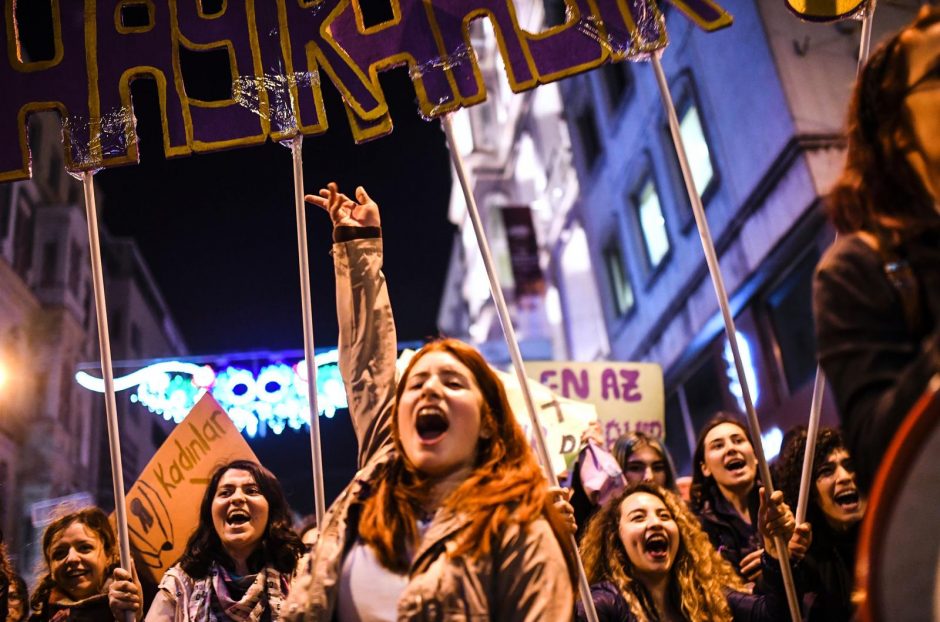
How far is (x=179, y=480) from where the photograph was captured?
190 inches

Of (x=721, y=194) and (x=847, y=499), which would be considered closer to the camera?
(x=847, y=499)

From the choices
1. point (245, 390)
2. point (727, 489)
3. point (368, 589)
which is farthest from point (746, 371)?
point (368, 589)

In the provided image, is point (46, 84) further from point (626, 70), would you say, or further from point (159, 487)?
point (626, 70)

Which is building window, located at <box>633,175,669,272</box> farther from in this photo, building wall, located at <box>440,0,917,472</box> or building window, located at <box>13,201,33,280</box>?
building window, located at <box>13,201,33,280</box>

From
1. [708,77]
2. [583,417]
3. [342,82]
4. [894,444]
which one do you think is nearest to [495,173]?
[708,77]

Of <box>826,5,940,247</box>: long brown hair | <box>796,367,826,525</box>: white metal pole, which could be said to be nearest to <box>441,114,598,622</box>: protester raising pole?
<box>796,367,826,525</box>: white metal pole

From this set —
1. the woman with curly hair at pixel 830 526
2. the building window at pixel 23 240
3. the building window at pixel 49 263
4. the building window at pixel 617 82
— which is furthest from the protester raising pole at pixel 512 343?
the building window at pixel 49 263

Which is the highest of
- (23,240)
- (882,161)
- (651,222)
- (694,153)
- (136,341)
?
(23,240)

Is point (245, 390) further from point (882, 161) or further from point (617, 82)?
point (882, 161)

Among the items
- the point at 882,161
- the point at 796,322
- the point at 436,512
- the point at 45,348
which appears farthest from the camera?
the point at 45,348

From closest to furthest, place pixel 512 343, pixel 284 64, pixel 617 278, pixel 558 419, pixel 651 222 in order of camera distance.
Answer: pixel 512 343 → pixel 284 64 → pixel 558 419 → pixel 651 222 → pixel 617 278

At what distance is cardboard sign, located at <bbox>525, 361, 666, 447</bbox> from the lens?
27.0ft

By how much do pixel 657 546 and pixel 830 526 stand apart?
596 millimetres

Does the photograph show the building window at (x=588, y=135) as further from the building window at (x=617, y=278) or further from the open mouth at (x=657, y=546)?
the open mouth at (x=657, y=546)
